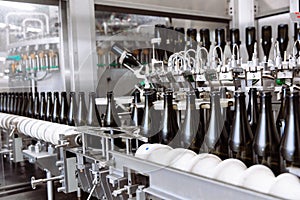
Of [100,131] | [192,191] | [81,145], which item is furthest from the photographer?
[81,145]

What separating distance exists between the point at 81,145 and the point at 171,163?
422mm

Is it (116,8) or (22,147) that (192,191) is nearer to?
(22,147)

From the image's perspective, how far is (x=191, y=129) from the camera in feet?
2.57

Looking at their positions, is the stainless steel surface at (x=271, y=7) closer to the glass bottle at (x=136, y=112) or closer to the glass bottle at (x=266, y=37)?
the glass bottle at (x=266, y=37)

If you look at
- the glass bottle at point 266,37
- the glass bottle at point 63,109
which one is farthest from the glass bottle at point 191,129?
the glass bottle at point 266,37

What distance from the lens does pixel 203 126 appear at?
81 cm

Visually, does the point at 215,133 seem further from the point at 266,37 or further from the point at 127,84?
→ the point at 266,37

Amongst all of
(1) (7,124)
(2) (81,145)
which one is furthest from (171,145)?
(1) (7,124)

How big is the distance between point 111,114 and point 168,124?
24 centimetres

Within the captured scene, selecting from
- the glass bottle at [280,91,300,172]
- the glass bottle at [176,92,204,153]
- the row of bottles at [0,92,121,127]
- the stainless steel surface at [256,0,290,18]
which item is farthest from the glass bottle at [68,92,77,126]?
the stainless steel surface at [256,0,290,18]

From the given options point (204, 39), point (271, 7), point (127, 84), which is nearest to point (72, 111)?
point (127, 84)

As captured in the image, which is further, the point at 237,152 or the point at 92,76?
the point at 92,76

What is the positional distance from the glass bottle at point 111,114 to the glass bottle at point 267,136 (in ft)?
1.49

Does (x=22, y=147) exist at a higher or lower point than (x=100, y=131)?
lower
